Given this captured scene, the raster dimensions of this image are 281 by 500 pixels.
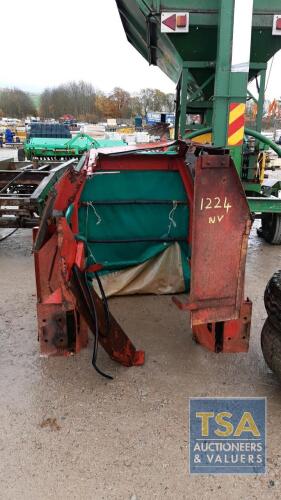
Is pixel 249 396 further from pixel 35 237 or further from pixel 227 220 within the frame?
pixel 35 237

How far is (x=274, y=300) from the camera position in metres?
2.52

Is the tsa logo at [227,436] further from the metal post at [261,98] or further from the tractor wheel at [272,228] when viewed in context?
the metal post at [261,98]

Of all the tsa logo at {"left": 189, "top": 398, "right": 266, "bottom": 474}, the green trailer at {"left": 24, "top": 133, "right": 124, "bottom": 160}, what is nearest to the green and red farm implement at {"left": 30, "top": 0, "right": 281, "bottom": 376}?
the tsa logo at {"left": 189, "top": 398, "right": 266, "bottom": 474}

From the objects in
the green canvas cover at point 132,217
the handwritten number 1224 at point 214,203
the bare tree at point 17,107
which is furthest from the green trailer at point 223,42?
the bare tree at point 17,107

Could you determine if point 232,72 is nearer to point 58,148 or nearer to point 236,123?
point 236,123

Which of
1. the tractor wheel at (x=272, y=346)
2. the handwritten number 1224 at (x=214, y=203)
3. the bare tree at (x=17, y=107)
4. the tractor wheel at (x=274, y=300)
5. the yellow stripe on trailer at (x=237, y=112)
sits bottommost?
the tractor wheel at (x=272, y=346)

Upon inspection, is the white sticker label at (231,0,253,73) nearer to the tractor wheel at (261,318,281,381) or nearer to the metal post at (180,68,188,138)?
the metal post at (180,68,188,138)

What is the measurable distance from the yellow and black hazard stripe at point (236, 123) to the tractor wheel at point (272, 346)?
2.27 metres

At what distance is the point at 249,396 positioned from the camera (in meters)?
2.54

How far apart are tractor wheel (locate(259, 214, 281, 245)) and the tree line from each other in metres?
50.5

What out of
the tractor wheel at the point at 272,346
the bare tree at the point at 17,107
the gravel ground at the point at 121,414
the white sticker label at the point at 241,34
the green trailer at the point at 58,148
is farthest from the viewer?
the bare tree at the point at 17,107

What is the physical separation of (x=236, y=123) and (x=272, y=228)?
215cm

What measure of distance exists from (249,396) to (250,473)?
0.56 meters

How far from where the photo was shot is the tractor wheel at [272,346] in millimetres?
2427
